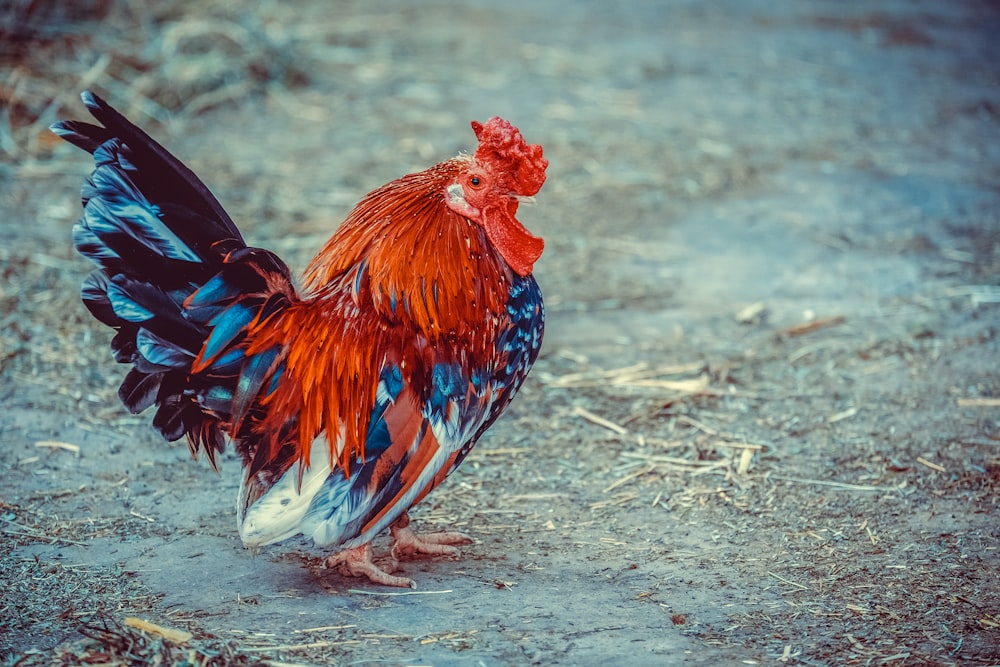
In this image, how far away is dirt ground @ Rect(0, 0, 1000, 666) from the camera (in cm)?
376

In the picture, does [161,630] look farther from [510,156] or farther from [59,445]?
[510,156]

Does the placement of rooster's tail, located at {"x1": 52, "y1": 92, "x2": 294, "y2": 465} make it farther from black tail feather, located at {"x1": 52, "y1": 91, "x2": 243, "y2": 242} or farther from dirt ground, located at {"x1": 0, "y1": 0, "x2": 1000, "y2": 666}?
dirt ground, located at {"x1": 0, "y1": 0, "x2": 1000, "y2": 666}

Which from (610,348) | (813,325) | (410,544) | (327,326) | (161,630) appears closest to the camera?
(161,630)

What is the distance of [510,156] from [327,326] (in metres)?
0.88

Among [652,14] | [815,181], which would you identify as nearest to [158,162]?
[815,181]

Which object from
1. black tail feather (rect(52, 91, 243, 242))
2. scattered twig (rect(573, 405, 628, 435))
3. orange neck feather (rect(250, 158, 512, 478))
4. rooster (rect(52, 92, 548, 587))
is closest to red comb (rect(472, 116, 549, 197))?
rooster (rect(52, 92, 548, 587))

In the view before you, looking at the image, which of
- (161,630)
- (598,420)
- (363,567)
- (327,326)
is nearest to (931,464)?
(598,420)

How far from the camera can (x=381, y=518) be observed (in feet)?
12.3

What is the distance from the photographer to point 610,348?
6.22m

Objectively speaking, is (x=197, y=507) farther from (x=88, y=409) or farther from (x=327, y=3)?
(x=327, y=3)

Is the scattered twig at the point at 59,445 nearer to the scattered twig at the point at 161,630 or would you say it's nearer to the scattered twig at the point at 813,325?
the scattered twig at the point at 161,630

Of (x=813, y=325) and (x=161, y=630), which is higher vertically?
(x=813, y=325)

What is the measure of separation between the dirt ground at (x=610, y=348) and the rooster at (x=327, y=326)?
0.47 m

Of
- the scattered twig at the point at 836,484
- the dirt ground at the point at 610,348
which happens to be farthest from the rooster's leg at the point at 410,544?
the scattered twig at the point at 836,484
